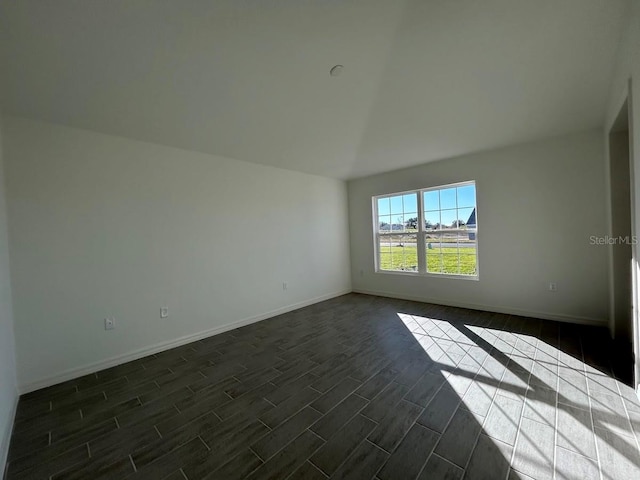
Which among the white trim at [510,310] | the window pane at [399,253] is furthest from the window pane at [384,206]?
the white trim at [510,310]

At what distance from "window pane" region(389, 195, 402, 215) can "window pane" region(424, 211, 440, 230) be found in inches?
20.8

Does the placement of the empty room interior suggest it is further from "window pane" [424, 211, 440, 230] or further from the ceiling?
"window pane" [424, 211, 440, 230]

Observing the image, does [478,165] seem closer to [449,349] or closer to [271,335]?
[449,349]

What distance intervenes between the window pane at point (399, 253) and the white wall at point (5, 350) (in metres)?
4.96

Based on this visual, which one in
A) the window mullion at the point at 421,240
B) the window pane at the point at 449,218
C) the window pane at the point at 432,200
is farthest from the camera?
the window mullion at the point at 421,240

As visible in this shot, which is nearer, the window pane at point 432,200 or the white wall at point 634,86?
the white wall at point 634,86

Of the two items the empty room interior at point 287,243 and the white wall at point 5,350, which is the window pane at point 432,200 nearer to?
the empty room interior at point 287,243

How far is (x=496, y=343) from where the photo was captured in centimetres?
293

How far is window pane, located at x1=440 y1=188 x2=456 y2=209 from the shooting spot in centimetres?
448

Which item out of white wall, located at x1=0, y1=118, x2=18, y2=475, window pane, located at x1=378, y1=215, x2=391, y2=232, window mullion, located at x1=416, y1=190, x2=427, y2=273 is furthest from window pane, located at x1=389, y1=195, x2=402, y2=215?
white wall, located at x1=0, y1=118, x2=18, y2=475

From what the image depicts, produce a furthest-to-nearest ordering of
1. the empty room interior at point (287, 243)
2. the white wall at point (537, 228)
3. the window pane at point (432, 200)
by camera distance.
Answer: the window pane at point (432, 200)
the white wall at point (537, 228)
the empty room interior at point (287, 243)

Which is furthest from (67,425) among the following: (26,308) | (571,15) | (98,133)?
(571,15)

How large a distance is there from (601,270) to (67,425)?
5523 mm

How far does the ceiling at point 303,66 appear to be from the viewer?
194cm
